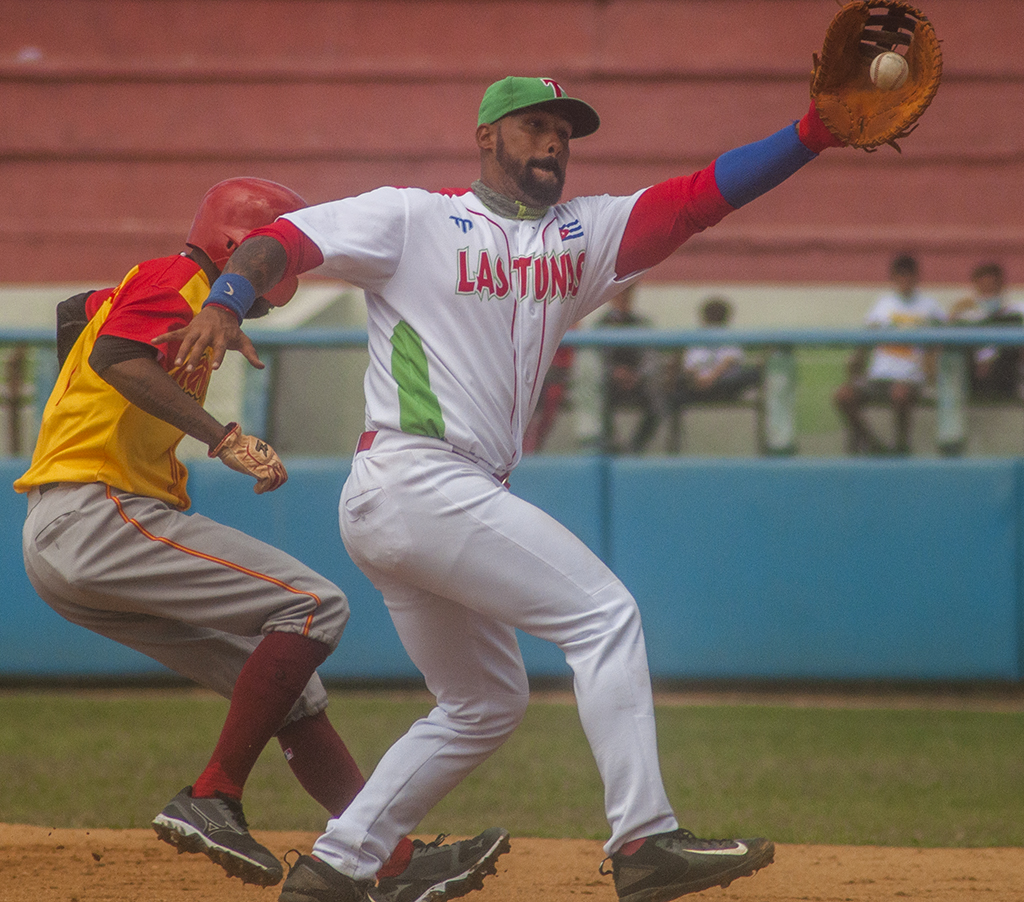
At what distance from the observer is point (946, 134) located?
36.4ft

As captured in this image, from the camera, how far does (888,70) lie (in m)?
3.03

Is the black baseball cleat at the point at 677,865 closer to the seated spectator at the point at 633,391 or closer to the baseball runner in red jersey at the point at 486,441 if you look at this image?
the baseball runner in red jersey at the point at 486,441

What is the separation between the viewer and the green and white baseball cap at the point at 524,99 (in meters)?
3.08

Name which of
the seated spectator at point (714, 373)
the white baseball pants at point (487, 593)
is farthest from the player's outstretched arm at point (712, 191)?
the seated spectator at point (714, 373)

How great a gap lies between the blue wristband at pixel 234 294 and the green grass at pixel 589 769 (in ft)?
7.69

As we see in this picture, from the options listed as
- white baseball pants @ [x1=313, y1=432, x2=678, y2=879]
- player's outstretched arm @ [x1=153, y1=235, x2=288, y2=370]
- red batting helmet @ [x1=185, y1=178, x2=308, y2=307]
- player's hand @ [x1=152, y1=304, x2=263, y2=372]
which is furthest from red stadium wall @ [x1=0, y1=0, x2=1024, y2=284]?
player's hand @ [x1=152, y1=304, x2=263, y2=372]

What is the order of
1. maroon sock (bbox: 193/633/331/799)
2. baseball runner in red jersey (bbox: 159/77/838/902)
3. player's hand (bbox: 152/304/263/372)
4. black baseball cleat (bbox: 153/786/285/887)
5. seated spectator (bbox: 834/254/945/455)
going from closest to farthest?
player's hand (bbox: 152/304/263/372), baseball runner in red jersey (bbox: 159/77/838/902), black baseball cleat (bbox: 153/786/285/887), maroon sock (bbox: 193/633/331/799), seated spectator (bbox: 834/254/945/455)

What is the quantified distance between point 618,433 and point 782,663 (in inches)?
54.4

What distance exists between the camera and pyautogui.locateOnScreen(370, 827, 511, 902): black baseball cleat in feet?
10.7

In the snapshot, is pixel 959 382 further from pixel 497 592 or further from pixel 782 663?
pixel 497 592

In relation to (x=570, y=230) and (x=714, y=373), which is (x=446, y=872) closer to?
(x=570, y=230)

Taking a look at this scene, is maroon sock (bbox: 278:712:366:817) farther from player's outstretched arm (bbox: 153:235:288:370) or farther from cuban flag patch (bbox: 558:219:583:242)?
cuban flag patch (bbox: 558:219:583:242)

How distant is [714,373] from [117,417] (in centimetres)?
358

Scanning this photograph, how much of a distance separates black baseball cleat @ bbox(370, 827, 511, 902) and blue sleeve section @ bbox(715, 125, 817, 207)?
169cm
